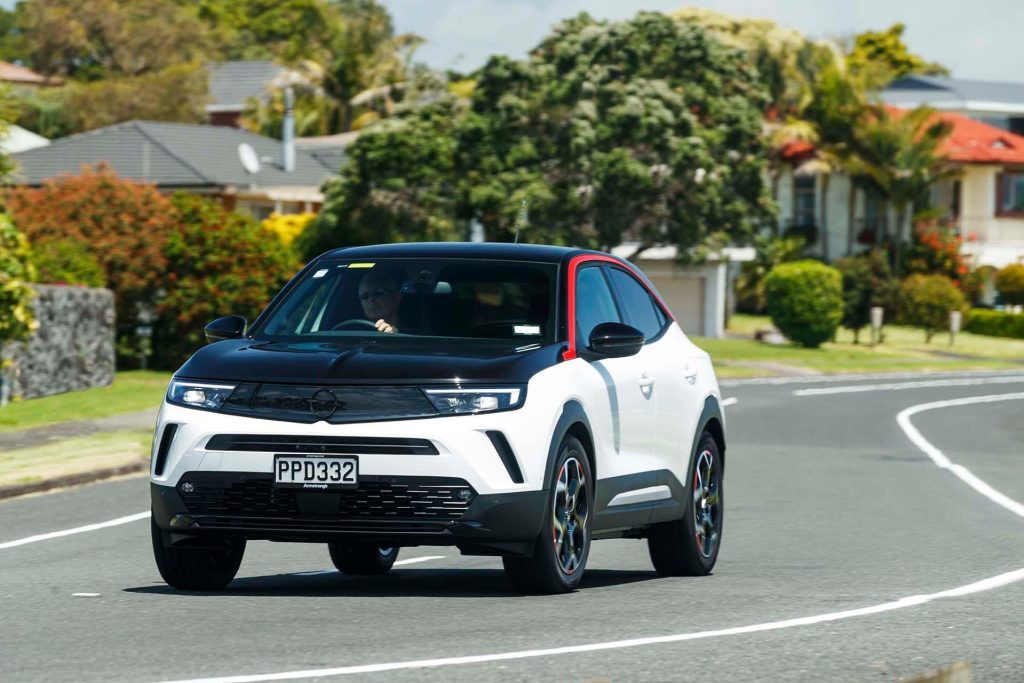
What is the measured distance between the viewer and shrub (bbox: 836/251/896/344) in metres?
65.6

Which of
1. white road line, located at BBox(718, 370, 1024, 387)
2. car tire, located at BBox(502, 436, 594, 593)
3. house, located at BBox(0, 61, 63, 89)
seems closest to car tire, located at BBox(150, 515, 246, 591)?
car tire, located at BBox(502, 436, 594, 593)

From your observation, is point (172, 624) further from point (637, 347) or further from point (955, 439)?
point (955, 439)

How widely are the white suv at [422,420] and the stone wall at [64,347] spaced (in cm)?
1732

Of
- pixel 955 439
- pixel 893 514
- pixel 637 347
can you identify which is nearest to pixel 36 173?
pixel 955 439

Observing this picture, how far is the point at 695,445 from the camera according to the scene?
1057 centimetres

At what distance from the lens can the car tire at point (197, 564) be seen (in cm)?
884

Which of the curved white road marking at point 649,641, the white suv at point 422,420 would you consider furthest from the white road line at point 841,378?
the white suv at point 422,420

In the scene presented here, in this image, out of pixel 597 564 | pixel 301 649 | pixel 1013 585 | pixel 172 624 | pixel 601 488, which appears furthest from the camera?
pixel 597 564

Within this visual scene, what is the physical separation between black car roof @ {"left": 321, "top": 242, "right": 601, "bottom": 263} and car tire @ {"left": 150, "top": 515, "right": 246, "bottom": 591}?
1625 mm

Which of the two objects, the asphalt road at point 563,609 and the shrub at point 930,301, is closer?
the asphalt road at point 563,609

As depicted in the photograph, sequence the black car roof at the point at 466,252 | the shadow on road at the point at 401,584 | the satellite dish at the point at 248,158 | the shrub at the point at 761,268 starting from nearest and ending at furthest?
the shadow on road at the point at 401,584, the black car roof at the point at 466,252, the satellite dish at the point at 248,158, the shrub at the point at 761,268

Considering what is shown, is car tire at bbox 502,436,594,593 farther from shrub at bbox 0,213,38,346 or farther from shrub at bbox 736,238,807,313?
shrub at bbox 736,238,807,313

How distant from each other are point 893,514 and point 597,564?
4415 millimetres

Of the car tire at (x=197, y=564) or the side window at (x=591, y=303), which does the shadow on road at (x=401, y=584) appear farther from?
the side window at (x=591, y=303)
